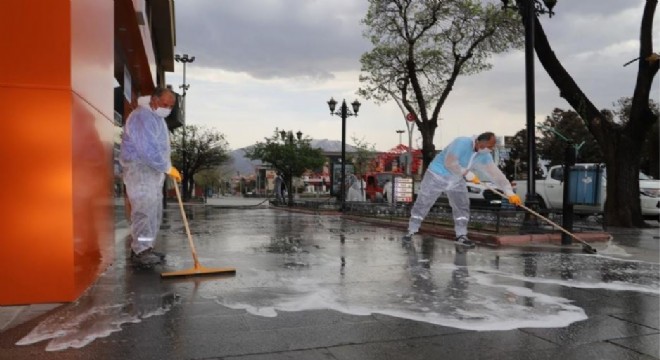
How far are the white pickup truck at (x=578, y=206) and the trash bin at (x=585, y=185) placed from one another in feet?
15.6

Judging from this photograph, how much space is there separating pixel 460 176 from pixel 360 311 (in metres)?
4.85

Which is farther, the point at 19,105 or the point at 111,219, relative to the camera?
the point at 111,219

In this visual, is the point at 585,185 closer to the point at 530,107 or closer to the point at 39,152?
the point at 530,107

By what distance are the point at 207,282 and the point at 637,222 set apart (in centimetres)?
1282

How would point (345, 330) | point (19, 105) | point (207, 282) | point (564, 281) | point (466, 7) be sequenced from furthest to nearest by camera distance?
point (466, 7)
point (564, 281)
point (207, 282)
point (19, 105)
point (345, 330)

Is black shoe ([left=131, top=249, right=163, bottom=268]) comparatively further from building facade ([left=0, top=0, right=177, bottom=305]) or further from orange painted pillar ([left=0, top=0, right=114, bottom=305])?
orange painted pillar ([left=0, top=0, right=114, bottom=305])

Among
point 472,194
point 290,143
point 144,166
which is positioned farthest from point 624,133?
point 290,143

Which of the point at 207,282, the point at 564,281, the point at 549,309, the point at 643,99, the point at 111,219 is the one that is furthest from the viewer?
the point at 643,99

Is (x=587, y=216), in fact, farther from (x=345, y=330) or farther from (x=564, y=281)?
(x=345, y=330)

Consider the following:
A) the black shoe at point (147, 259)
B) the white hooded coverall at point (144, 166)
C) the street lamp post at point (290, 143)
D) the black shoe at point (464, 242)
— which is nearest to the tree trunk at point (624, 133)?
the black shoe at point (464, 242)

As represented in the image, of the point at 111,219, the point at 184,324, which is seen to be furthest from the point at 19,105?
the point at 111,219

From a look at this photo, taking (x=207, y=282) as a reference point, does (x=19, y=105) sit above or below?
above

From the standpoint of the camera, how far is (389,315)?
4.39m

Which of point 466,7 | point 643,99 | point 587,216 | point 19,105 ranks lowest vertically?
point 587,216
